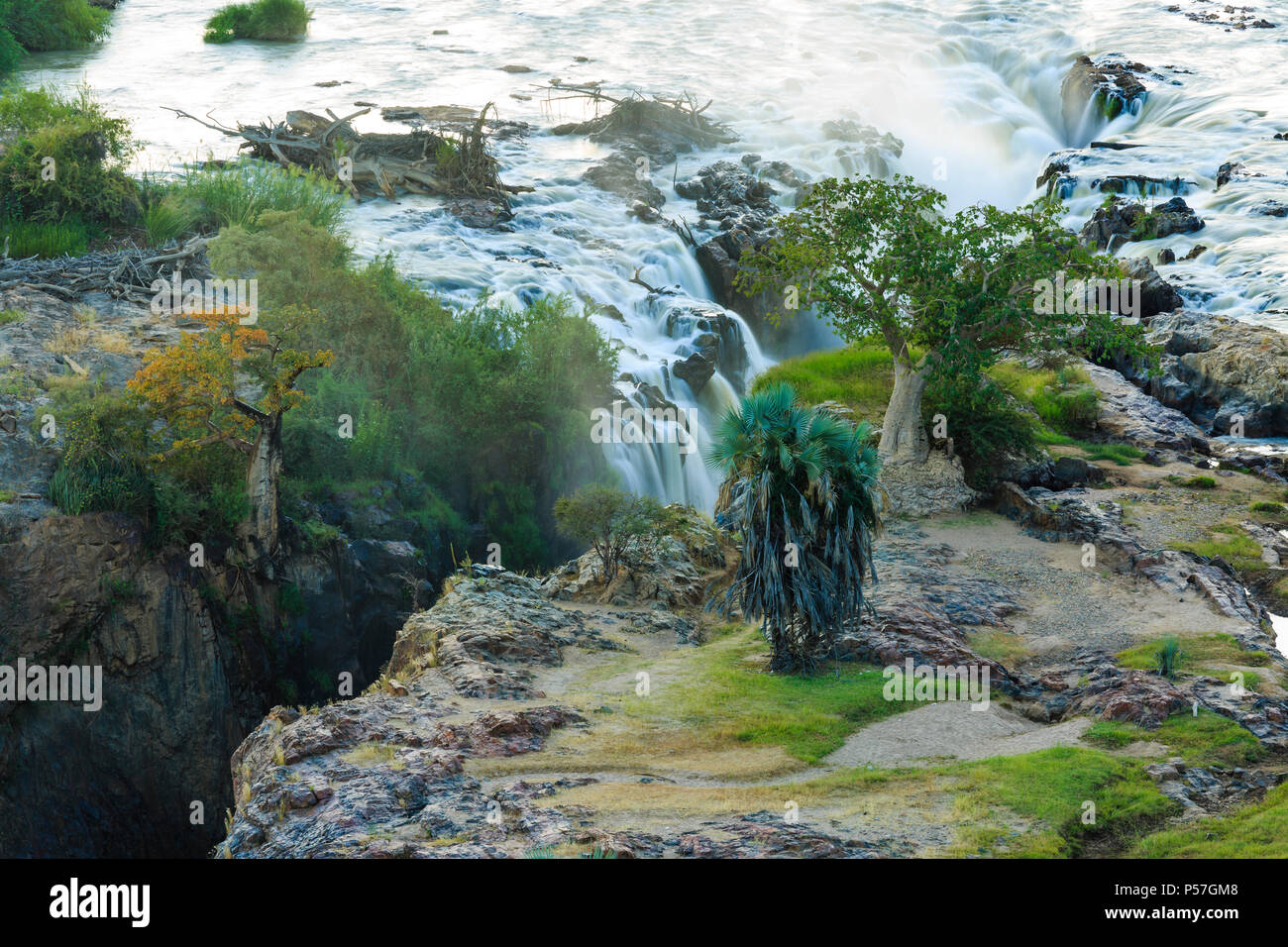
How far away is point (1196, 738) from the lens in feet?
55.0

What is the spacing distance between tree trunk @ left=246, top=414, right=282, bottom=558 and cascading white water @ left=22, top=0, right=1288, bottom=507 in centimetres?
986

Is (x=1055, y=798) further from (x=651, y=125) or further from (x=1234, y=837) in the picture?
(x=651, y=125)

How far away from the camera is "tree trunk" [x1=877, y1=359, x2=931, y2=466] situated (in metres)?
29.4

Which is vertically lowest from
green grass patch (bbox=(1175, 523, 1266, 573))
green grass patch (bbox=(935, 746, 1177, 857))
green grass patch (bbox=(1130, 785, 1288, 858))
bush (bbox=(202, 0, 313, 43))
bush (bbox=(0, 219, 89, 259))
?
green grass patch (bbox=(1175, 523, 1266, 573))

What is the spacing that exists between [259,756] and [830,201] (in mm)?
19715

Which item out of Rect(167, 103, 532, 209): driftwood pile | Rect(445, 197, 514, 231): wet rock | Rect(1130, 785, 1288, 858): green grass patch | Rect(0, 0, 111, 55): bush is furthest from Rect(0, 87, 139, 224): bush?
Rect(1130, 785, 1288, 858): green grass patch

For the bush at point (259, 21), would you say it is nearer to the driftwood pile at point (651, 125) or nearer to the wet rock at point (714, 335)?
the driftwood pile at point (651, 125)

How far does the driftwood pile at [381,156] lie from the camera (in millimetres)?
44594

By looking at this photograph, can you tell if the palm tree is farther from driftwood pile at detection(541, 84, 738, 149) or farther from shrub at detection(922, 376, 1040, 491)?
driftwood pile at detection(541, 84, 738, 149)

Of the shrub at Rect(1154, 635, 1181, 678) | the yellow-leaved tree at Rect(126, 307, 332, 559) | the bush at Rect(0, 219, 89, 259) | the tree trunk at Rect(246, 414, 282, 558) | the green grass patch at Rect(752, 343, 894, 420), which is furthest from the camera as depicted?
the green grass patch at Rect(752, 343, 894, 420)

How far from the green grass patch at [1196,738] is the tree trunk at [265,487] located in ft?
53.3

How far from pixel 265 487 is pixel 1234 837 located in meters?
18.7
